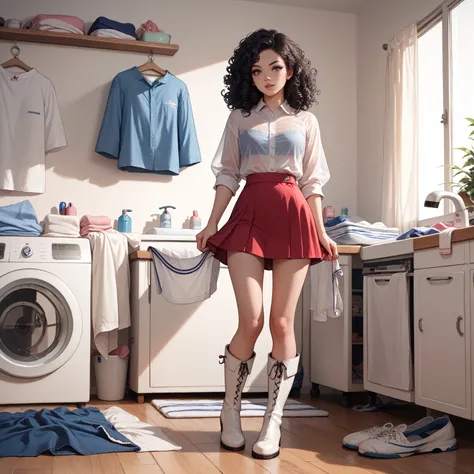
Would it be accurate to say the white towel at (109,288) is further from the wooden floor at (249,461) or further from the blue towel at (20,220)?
the wooden floor at (249,461)

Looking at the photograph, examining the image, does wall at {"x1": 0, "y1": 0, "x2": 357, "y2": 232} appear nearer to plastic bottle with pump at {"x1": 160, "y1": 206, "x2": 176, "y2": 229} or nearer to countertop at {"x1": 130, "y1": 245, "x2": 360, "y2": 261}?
plastic bottle with pump at {"x1": 160, "y1": 206, "x2": 176, "y2": 229}

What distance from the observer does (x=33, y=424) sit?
297 centimetres

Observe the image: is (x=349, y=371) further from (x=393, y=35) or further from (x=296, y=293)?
(x=393, y=35)

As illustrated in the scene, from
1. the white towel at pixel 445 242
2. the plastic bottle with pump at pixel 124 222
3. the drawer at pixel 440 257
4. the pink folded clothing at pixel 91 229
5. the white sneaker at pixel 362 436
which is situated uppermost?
the plastic bottle with pump at pixel 124 222

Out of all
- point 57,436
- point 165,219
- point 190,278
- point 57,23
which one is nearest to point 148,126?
point 165,219

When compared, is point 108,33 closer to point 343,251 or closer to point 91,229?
point 91,229

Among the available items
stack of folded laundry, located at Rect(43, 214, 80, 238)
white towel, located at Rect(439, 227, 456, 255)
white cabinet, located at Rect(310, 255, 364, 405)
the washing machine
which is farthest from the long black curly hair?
stack of folded laundry, located at Rect(43, 214, 80, 238)

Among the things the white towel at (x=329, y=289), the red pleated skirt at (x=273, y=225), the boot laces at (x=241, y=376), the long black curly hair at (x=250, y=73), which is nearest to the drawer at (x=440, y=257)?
the white towel at (x=329, y=289)

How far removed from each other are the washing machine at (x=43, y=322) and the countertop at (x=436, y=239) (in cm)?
175

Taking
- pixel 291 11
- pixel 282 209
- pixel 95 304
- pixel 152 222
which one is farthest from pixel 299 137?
pixel 291 11

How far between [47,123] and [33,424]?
216 centimetres

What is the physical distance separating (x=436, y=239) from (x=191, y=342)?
1.66 m

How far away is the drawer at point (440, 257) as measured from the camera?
2.88m

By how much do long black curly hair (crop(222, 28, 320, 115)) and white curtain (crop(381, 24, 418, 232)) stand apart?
5.37 feet
